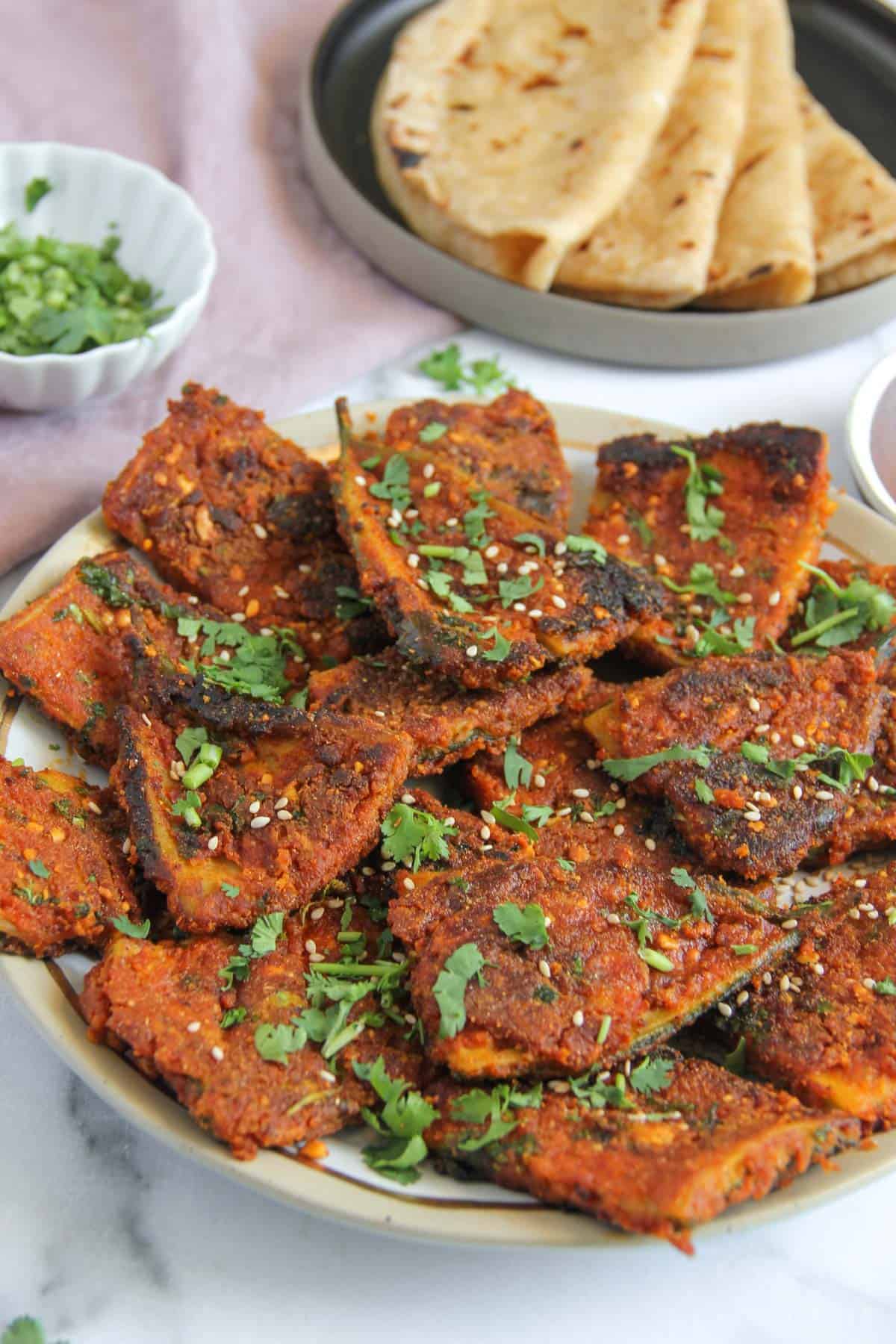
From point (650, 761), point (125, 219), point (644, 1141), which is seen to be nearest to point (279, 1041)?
point (644, 1141)

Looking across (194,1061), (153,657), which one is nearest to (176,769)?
(153,657)

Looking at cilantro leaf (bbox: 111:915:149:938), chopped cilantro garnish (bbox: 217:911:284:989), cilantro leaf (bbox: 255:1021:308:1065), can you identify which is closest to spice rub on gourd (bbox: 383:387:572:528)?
chopped cilantro garnish (bbox: 217:911:284:989)

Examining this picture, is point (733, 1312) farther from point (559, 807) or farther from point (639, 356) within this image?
point (639, 356)

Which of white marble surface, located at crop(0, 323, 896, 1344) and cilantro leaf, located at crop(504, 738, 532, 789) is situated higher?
cilantro leaf, located at crop(504, 738, 532, 789)

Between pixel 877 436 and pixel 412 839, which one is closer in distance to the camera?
pixel 412 839

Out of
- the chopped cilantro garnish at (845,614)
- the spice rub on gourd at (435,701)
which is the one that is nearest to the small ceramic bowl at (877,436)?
the chopped cilantro garnish at (845,614)

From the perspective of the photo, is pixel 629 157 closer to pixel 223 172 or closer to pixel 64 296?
pixel 223 172

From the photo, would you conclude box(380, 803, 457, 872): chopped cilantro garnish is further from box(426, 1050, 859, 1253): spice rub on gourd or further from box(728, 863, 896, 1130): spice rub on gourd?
box(728, 863, 896, 1130): spice rub on gourd

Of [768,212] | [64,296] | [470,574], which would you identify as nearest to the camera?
[470,574]
